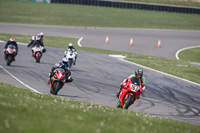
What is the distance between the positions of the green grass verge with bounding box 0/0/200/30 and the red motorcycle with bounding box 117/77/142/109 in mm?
36777

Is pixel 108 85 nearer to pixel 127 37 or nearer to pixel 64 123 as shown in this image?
pixel 64 123

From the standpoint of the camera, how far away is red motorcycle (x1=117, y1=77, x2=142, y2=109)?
13062 millimetres

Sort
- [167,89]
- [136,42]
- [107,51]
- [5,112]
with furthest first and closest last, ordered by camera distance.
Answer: [136,42] → [107,51] → [167,89] → [5,112]

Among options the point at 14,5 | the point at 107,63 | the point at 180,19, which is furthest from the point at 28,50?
the point at 180,19

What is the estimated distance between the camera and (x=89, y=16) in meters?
54.4

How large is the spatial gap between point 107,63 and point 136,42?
14823 mm

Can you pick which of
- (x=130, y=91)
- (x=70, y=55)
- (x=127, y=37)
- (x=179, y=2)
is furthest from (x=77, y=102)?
(x=179, y=2)

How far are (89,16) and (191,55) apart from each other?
2277 centimetres

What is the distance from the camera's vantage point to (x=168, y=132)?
7871 millimetres

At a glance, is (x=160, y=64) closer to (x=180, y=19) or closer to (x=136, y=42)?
(x=136, y=42)

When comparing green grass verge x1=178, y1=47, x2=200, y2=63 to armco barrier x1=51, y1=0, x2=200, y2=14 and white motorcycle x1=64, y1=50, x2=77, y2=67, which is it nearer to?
white motorcycle x1=64, y1=50, x2=77, y2=67

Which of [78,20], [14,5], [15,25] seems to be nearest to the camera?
[15,25]

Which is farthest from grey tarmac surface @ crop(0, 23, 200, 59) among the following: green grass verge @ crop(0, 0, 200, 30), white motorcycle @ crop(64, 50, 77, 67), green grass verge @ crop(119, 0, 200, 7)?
white motorcycle @ crop(64, 50, 77, 67)

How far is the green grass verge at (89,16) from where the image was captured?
50.7 m
